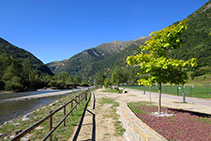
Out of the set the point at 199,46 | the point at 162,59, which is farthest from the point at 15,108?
the point at 199,46

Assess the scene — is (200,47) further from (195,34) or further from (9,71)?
(9,71)

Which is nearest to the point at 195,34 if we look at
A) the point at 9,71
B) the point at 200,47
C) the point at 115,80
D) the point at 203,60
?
the point at 200,47

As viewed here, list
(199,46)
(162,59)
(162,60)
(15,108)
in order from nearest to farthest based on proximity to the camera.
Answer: (162,60) → (162,59) → (15,108) → (199,46)

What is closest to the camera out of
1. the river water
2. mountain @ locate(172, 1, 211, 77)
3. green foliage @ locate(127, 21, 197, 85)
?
green foliage @ locate(127, 21, 197, 85)

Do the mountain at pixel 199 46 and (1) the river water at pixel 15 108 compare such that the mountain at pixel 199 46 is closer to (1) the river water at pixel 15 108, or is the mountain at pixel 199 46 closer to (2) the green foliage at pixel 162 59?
(2) the green foliage at pixel 162 59

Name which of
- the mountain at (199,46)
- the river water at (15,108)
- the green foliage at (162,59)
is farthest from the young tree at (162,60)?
the mountain at (199,46)

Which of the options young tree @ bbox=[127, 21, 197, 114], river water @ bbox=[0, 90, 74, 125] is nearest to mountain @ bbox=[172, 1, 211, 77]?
young tree @ bbox=[127, 21, 197, 114]

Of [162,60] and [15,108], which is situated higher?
[162,60]

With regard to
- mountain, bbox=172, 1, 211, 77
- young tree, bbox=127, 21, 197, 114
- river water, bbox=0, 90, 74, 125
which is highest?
mountain, bbox=172, 1, 211, 77

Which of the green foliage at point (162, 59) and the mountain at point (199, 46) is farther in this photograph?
the mountain at point (199, 46)

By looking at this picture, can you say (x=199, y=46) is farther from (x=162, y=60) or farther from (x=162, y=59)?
(x=162, y=60)

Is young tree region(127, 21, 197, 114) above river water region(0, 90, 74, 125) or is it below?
above

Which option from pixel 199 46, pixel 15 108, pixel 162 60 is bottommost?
pixel 15 108

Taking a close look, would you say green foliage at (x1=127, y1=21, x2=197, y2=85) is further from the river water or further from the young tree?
the river water
